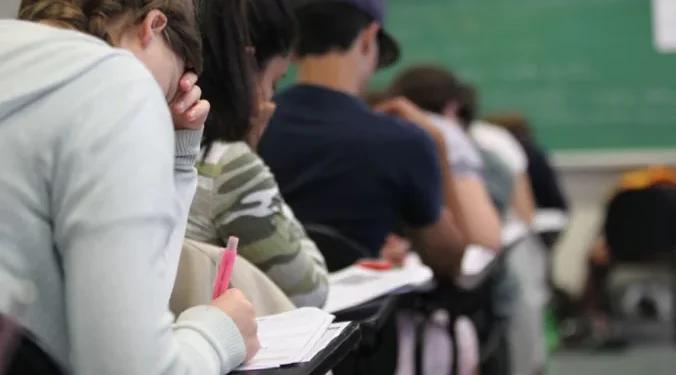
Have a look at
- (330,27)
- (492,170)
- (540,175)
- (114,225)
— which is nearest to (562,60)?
(540,175)

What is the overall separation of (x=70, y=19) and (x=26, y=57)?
0.43 feet

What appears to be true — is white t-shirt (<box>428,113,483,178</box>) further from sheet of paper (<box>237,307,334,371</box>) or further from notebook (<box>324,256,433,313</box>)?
sheet of paper (<box>237,307,334,371</box>)

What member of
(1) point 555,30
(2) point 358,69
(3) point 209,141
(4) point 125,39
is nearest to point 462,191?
(2) point 358,69

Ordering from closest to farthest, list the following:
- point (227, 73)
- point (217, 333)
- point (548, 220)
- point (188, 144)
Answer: point (217, 333), point (188, 144), point (227, 73), point (548, 220)

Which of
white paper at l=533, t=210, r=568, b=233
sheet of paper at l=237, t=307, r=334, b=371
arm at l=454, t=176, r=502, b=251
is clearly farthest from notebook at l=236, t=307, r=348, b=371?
white paper at l=533, t=210, r=568, b=233

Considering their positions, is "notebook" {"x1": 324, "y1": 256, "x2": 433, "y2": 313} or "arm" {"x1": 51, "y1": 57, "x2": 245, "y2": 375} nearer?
"arm" {"x1": 51, "y1": 57, "x2": 245, "y2": 375}

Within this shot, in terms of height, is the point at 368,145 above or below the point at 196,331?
below

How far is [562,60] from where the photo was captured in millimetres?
5781

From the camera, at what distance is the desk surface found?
1.05m

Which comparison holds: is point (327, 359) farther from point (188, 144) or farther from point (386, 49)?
point (386, 49)

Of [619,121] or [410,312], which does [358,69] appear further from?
[619,121]

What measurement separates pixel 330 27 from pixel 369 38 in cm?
11

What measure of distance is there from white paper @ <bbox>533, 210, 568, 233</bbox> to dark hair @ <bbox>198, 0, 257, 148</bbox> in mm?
3088

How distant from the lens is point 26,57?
35.9 inches
